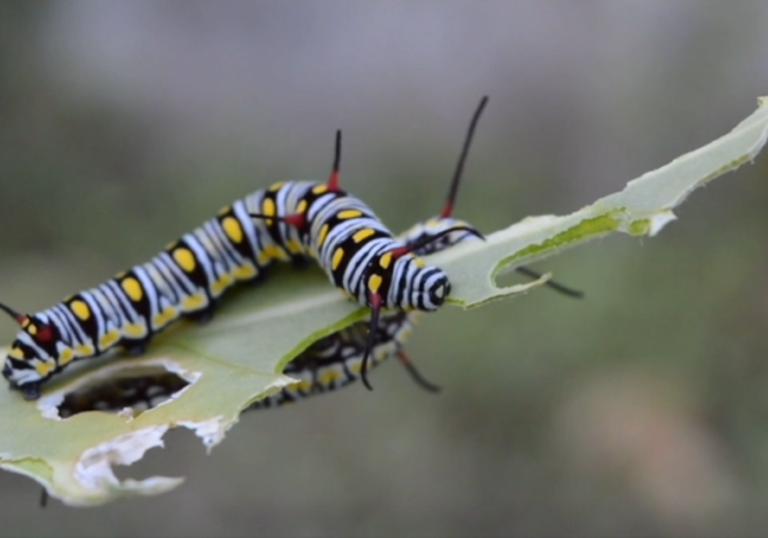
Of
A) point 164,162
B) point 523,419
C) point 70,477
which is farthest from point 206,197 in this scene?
point 70,477

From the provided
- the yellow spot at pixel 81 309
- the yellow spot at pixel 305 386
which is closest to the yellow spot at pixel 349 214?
the yellow spot at pixel 305 386

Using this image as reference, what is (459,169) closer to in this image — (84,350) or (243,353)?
(243,353)

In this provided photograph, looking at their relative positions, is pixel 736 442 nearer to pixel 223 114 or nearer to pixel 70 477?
pixel 70 477

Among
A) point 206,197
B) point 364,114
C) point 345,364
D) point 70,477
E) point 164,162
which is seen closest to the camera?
point 70,477

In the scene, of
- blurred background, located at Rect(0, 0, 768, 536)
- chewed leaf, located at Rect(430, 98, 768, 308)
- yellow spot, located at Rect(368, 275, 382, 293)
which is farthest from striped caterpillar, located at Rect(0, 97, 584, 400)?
blurred background, located at Rect(0, 0, 768, 536)

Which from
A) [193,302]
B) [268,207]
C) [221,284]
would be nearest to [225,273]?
[221,284]

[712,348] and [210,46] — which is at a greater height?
[210,46]

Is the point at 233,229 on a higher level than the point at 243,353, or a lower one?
higher
